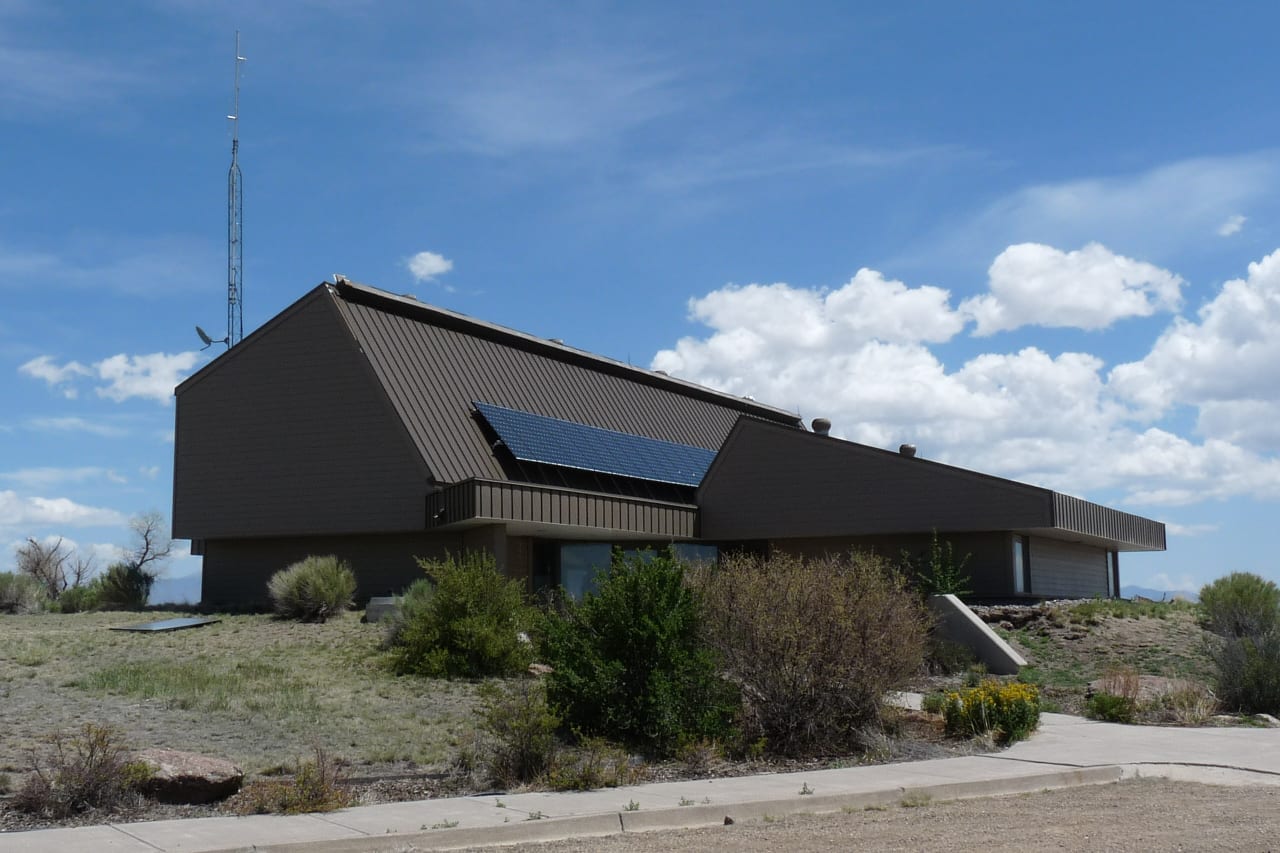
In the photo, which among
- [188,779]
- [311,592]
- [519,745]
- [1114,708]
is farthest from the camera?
[311,592]

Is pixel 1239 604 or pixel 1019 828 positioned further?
pixel 1239 604

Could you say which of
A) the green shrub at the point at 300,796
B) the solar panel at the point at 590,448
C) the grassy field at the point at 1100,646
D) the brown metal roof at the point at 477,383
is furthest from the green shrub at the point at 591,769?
the solar panel at the point at 590,448

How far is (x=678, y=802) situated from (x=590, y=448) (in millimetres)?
22901

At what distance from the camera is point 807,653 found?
15.1 meters

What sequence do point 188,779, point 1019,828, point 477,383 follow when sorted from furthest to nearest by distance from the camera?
point 477,383 → point 188,779 → point 1019,828

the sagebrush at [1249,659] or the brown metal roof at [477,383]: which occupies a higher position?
the brown metal roof at [477,383]

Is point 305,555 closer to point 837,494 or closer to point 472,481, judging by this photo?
point 472,481

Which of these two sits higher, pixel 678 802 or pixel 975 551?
pixel 975 551

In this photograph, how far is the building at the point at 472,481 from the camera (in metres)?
30.2

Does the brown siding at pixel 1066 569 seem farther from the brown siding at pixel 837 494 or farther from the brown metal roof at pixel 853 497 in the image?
the brown siding at pixel 837 494

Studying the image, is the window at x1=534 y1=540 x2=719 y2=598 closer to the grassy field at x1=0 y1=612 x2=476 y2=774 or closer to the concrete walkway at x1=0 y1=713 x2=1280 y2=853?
the grassy field at x1=0 y1=612 x2=476 y2=774

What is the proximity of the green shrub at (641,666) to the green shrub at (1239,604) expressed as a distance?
13.5m

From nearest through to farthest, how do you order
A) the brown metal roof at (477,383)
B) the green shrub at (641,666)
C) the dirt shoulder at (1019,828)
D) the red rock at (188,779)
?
the dirt shoulder at (1019,828), the red rock at (188,779), the green shrub at (641,666), the brown metal roof at (477,383)

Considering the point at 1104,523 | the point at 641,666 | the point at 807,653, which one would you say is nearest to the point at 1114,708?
the point at 807,653
